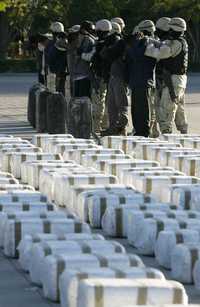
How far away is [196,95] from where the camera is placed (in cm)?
3641

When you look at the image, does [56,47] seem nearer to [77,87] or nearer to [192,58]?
[77,87]

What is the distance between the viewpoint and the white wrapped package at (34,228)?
10.4 metres

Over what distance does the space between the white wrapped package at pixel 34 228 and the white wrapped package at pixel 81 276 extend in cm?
195

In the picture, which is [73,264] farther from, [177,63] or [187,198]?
[177,63]

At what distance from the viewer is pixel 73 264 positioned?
8.71 metres

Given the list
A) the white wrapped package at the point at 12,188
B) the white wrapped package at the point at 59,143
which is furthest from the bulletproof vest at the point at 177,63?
the white wrapped package at the point at 12,188

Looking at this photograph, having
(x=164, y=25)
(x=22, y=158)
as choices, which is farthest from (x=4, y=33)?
(x=22, y=158)

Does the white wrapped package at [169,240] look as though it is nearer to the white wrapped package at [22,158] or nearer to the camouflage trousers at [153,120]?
the white wrapped package at [22,158]

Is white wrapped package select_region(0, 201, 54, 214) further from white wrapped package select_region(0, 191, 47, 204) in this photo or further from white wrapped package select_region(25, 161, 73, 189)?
white wrapped package select_region(25, 161, 73, 189)

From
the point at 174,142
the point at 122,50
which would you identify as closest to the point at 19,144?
the point at 174,142

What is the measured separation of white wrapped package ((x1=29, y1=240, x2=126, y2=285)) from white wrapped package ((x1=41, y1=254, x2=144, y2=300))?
232mm

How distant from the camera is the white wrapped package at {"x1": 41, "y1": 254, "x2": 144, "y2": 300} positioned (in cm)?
870

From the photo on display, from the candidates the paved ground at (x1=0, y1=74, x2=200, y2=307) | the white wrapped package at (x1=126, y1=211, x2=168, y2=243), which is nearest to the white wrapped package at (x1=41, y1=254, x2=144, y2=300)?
the paved ground at (x1=0, y1=74, x2=200, y2=307)

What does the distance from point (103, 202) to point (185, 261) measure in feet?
8.25
